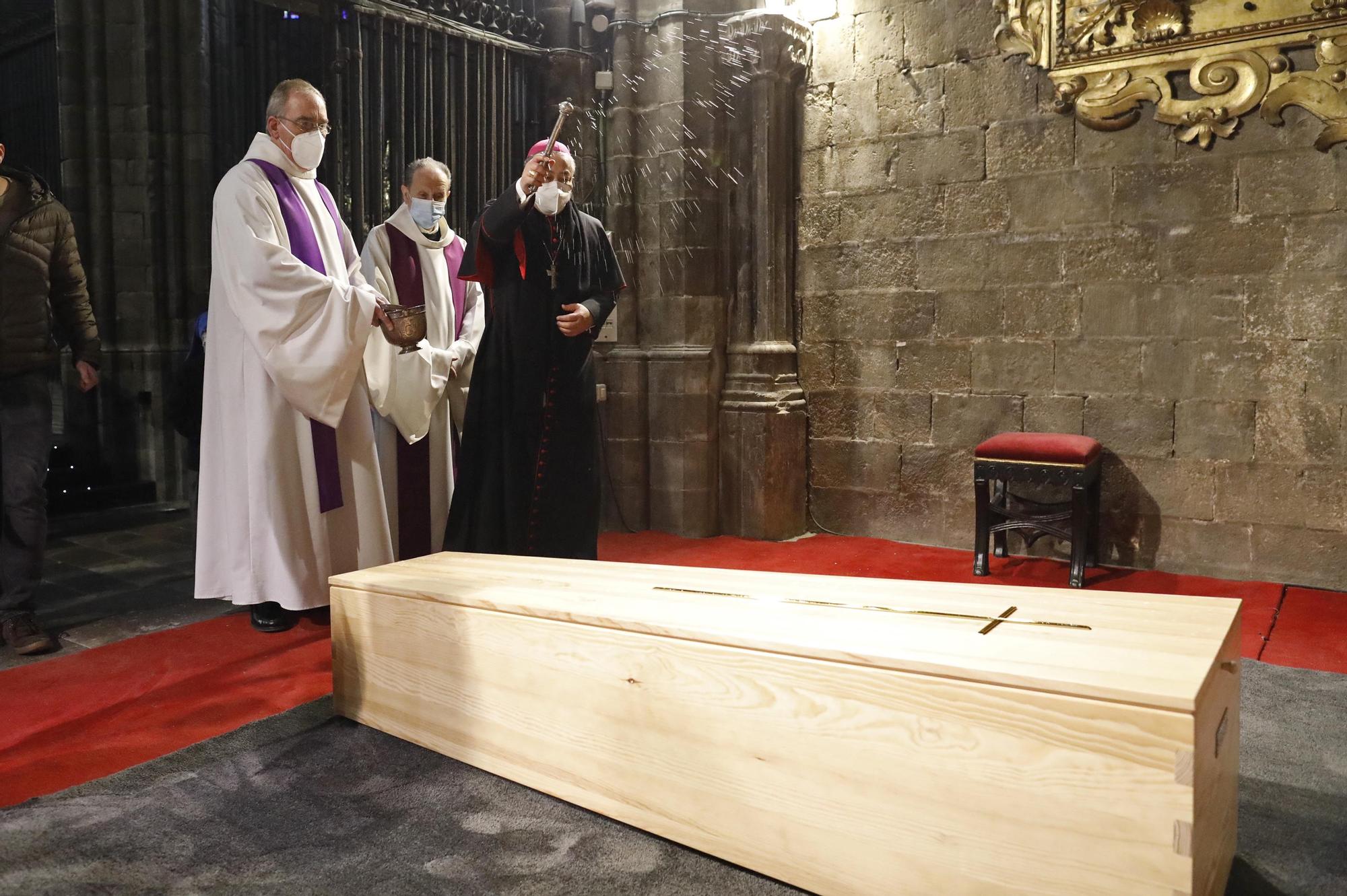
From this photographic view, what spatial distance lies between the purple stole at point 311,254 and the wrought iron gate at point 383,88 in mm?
1534

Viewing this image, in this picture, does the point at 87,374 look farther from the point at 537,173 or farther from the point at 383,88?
the point at 383,88

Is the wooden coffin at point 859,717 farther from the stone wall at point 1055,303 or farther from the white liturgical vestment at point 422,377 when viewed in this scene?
the stone wall at point 1055,303

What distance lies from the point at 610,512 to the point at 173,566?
2276 mm

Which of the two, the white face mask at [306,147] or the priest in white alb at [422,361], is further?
the priest in white alb at [422,361]

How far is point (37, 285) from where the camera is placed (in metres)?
3.37

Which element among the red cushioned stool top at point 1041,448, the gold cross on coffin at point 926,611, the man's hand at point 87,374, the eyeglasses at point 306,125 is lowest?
the gold cross on coffin at point 926,611

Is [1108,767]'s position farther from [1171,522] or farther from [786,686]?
[1171,522]

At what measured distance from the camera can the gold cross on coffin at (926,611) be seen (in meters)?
1.81

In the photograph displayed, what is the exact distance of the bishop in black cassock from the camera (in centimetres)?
372

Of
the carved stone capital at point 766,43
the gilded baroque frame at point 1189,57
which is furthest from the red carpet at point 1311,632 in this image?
the carved stone capital at point 766,43

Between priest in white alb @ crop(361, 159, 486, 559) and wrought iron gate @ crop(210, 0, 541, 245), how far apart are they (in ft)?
3.74

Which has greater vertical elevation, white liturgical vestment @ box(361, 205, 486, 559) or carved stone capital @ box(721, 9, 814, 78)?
carved stone capital @ box(721, 9, 814, 78)

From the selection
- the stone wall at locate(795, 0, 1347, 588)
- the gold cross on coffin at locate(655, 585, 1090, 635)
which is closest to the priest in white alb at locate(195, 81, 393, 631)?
the gold cross on coffin at locate(655, 585, 1090, 635)

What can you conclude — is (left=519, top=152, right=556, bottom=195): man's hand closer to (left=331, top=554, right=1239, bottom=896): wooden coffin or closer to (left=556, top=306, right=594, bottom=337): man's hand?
(left=556, top=306, right=594, bottom=337): man's hand
